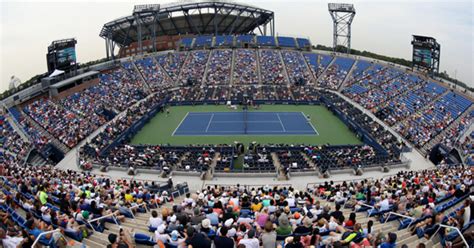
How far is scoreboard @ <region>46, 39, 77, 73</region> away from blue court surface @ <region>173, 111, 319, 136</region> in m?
16.3

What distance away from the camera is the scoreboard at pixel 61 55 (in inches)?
1704

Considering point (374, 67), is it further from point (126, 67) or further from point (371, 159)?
point (126, 67)

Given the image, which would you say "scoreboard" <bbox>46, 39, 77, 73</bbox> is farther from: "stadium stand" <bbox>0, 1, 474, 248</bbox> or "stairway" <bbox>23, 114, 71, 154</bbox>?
"stairway" <bbox>23, 114, 71, 154</bbox>

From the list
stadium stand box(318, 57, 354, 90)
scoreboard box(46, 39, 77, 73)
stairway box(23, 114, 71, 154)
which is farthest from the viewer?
stadium stand box(318, 57, 354, 90)

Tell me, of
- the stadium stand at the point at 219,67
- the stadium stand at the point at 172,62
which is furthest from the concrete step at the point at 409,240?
the stadium stand at the point at 172,62

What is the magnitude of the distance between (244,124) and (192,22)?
53354 mm

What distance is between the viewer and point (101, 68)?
55594 millimetres

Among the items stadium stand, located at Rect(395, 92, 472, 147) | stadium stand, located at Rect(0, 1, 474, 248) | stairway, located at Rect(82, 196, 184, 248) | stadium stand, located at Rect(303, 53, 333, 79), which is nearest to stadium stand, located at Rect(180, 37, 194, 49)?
stadium stand, located at Rect(0, 1, 474, 248)

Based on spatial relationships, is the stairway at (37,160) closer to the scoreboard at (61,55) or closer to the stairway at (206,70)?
the scoreboard at (61,55)

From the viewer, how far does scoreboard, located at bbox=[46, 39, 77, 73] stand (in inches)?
1704

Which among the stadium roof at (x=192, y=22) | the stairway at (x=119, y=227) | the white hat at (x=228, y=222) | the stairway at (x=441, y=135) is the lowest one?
the stairway at (x=441, y=135)

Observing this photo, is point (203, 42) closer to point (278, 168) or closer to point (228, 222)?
point (278, 168)

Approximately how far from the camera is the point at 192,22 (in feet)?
286

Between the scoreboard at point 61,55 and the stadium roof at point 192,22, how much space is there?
27.9m
